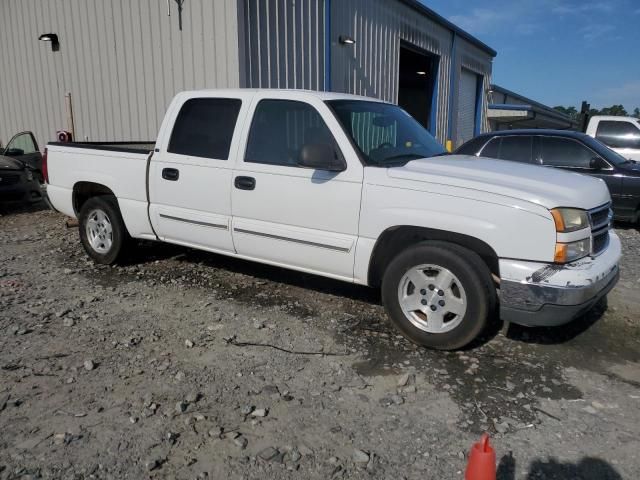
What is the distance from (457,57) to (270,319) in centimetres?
1581

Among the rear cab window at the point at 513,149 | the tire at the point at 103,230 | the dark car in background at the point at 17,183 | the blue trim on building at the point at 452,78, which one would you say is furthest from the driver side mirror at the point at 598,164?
the blue trim on building at the point at 452,78

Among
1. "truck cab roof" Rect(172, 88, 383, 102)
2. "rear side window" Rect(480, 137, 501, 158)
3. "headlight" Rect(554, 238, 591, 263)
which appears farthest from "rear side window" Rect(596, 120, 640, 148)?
"headlight" Rect(554, 238, 591, 263)

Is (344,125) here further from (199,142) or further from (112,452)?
(112,452)

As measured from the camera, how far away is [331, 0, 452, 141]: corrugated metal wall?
10.9 meters

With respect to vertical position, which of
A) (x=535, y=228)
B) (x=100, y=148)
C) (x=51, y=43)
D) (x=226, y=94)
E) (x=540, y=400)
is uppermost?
(x=51, y=43)

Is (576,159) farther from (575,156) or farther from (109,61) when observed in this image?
(109,61)

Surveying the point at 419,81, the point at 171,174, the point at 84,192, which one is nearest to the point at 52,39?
the point at 84,192

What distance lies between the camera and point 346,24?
11.0 meters

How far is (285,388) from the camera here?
3.36 metres

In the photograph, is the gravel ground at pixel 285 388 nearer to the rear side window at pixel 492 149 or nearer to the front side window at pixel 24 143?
the rear side window at pixel 492 149

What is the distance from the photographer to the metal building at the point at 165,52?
8.65 meters

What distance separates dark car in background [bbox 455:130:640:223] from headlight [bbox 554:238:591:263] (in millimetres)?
4768

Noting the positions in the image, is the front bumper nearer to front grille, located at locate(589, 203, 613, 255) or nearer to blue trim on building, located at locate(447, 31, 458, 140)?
front grille, located at locate(589, 203, 613, 255)

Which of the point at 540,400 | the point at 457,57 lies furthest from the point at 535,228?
the point at 457,57
